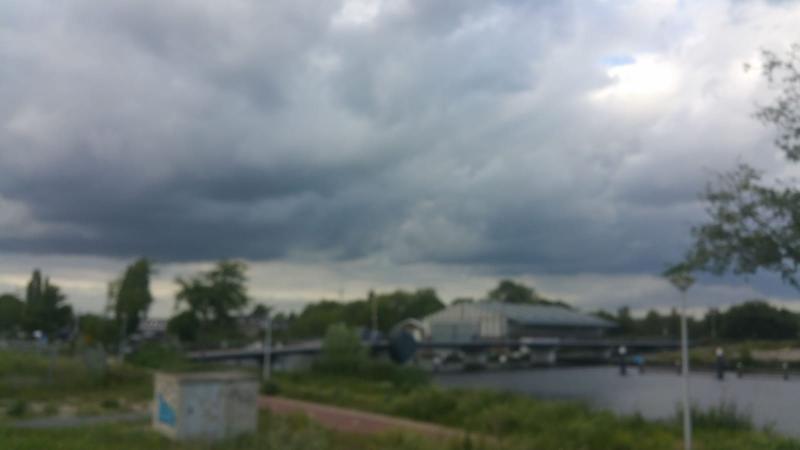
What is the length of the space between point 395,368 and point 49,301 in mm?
50293

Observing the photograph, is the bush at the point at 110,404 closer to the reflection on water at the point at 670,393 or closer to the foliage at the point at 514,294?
the reflection on water at the point at 670,393

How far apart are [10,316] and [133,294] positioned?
18.0 meters

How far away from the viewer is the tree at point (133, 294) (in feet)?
229

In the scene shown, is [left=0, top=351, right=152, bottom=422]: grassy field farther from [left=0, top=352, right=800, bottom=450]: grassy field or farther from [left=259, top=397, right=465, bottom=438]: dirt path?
[left=259, top=397, right=465, bottom=438]: dirt path

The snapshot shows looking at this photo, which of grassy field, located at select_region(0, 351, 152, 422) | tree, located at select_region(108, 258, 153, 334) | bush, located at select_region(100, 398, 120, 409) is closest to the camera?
grassy field, located at select_region(0, 351, 152, 422)

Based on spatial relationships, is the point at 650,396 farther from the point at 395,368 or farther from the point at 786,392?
the point at 395,368

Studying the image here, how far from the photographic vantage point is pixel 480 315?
95.4 metres

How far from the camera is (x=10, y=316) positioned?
7850 centimetres

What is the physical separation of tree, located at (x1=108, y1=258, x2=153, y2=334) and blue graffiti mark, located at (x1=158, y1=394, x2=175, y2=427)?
51.8 m

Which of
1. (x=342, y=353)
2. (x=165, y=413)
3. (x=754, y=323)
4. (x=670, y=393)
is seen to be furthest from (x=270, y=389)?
(x=670, y=393)

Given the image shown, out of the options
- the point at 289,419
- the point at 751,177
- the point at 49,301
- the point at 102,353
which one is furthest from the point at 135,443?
the point at 49,301

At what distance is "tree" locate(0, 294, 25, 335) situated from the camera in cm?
7844

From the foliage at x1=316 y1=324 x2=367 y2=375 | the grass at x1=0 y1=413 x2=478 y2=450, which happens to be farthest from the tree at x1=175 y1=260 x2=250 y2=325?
the grass at x1=0 y1=413 x2=478 y2=450

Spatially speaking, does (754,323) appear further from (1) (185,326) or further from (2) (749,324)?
(1) (185,326)
